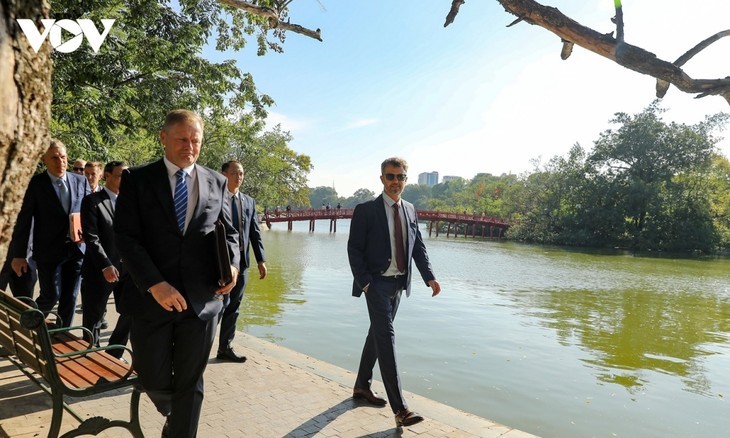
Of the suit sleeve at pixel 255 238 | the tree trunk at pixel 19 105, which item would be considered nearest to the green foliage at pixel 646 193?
the suit sleeve at pixel 255 238

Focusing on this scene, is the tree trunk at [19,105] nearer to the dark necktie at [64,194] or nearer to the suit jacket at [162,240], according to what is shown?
the suit jacket at [162,240]

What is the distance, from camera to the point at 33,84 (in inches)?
37.4

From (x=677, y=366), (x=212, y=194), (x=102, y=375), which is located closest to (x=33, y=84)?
(x=212, y=194)

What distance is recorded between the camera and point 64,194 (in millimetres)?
4367

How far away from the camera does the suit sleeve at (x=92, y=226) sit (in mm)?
4250

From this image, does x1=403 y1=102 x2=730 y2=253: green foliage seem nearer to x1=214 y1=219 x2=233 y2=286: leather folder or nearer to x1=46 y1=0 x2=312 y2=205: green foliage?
x1=46 y1=0 x2=312 y2=205: green foliage

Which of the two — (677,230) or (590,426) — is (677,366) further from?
(677,230)

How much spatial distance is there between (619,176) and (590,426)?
48.3m

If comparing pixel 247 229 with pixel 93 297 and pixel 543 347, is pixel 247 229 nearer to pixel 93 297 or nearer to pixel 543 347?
pixel 93 297

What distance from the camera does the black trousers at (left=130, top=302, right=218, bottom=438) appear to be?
2.44m

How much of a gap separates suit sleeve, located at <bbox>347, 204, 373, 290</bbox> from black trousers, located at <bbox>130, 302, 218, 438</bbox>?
150 cm

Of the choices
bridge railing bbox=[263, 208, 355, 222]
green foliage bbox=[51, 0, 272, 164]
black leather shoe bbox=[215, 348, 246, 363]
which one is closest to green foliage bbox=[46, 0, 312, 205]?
green foliage bbox=[51, 0, 272, 164]

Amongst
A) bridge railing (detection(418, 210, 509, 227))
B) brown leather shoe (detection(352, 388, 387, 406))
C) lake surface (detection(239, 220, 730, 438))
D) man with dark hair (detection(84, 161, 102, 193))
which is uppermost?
bridge railing (detection(418, 210, 509, 227))

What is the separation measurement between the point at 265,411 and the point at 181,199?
1.90 metres
